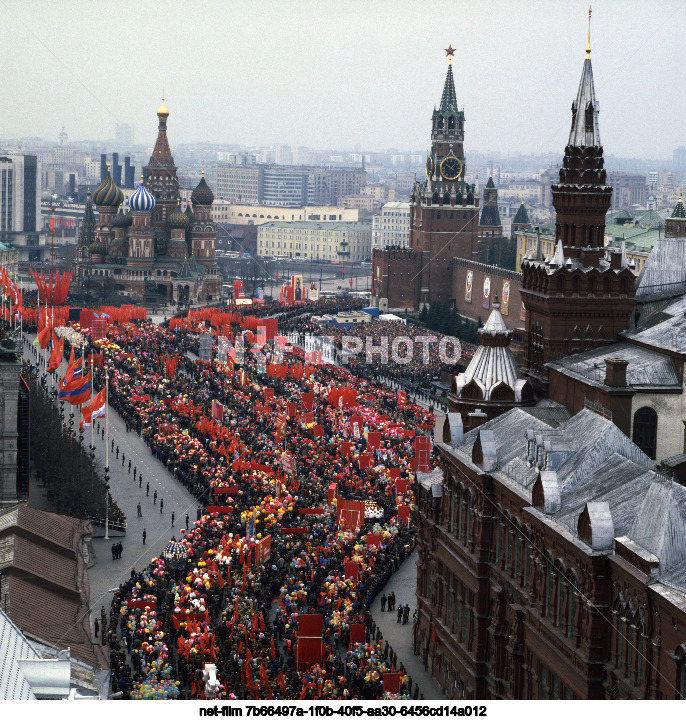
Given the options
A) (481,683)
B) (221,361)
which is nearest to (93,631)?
(481,683)

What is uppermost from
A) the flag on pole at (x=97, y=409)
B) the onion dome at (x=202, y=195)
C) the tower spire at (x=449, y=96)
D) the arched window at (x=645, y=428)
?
the tower spire at (x=449, y=96)

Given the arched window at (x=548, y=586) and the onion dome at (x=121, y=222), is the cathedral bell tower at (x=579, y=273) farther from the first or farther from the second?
the onion dome at (x=121, y=222)

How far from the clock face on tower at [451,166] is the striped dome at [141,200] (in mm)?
29062

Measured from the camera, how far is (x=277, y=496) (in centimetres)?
5816

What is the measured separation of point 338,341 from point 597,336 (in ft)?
193

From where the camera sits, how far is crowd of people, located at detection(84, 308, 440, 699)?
4069cm

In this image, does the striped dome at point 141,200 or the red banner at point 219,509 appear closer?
the red banner at point 219,509

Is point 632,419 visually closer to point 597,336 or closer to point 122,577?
point 597,336

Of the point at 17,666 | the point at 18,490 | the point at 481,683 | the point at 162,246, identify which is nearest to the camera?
the point at 17,666

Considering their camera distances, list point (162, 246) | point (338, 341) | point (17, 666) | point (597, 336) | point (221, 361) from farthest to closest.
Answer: point (162, 246)
point (338, 341)
point (221, 361)
point (597, 336)
point (17, 666)

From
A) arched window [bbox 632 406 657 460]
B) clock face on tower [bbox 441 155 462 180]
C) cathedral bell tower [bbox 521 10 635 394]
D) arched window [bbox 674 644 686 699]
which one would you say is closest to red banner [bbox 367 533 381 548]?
cathedral bell tower [bbox 521 10 635 394]

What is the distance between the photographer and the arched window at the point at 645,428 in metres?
44.1

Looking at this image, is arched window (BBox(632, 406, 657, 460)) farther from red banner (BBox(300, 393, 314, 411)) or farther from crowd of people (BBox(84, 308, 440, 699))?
red banner (BBox(300, 393, 314, 411))

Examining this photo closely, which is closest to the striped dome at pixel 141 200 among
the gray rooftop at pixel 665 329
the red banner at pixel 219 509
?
the red banner at pixel 219 509
